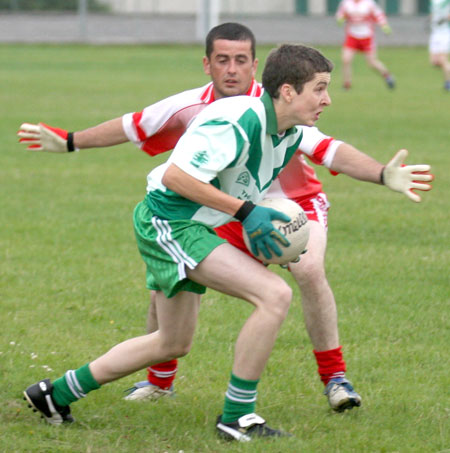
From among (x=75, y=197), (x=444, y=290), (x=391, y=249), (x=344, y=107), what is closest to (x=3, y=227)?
(x=75, y=197)

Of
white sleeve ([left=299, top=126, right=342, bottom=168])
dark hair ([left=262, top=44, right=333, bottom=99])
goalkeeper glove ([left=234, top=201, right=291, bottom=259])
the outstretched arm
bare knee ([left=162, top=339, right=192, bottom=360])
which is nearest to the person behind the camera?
goalkeeper glove ([left=234, top=201, right=291, bottom=259])

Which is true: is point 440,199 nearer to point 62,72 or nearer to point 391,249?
point 391,249

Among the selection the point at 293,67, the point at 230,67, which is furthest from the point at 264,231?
the point at 230,67

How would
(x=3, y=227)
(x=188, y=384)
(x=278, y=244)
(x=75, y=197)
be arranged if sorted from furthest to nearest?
1. (x=75, y=197)
2. (x=3, y=227)
3. (x=188, y=384)
4. (x=278, y=244)

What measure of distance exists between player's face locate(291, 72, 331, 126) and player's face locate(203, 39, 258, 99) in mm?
1026

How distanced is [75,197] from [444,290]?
4911 millimetres

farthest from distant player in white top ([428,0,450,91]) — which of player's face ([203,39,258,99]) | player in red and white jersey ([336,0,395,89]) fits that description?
player's face ([203,39,258,99])

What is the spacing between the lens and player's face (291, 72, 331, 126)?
14.3 ft

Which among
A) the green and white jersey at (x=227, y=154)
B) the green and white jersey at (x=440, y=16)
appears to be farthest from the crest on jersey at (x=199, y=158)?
the green and white jersey at (x=440, y=16)

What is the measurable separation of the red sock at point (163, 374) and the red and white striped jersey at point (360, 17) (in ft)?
67.5

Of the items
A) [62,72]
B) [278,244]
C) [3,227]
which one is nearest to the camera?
[278,244]

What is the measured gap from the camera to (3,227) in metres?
9.42

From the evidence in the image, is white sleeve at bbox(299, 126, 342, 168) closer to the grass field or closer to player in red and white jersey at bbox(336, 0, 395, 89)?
the grass field

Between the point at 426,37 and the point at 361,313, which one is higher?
the point at 361,313
